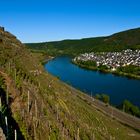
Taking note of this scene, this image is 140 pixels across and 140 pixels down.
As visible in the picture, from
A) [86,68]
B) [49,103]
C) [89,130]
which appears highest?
→ [49,103]

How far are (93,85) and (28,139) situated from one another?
3771 inches

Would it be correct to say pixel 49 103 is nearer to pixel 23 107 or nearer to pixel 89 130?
pixel 89 130

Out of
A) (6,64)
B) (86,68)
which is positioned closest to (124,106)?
(6,64)

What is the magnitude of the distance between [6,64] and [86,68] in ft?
475

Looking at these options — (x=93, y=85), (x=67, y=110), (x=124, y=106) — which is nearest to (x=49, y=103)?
(x=67, y=110)

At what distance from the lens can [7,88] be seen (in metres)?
23.1

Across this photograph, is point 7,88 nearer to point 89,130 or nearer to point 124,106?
point 89,130

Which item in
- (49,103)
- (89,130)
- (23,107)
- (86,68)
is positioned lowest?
(86,68)

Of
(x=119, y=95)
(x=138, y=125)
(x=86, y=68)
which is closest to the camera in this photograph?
(x=138, y=125)

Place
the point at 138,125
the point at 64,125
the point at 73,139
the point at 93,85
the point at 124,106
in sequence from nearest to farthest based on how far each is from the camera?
the point at 73,139, the point at 64,125, the point at 138,125, the point at 124,106, the point at 93,85

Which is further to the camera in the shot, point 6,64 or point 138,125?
point 138,125

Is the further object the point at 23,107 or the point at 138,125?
the point at 138,125

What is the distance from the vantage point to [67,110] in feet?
120

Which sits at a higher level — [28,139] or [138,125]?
[28,139]
